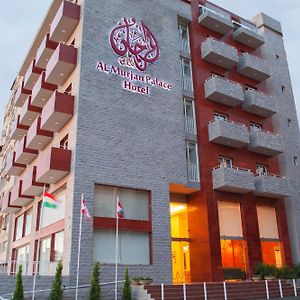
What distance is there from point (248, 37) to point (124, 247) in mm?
22020

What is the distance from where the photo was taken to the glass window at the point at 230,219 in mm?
27656

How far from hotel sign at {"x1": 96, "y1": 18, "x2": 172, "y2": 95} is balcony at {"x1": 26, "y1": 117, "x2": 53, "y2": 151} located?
6.38 m

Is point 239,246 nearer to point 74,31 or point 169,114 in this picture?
point 169,114

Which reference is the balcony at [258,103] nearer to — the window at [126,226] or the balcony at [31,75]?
the window at [126,226]

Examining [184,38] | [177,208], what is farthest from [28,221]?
[184,38]

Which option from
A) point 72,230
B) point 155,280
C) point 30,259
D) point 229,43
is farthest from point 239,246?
point 229,43

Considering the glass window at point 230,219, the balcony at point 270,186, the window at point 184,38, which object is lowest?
the glass window at point 230,219

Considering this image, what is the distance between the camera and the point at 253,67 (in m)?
33.5

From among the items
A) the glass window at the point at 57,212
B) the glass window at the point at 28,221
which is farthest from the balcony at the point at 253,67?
the glass window at the point at 28,221

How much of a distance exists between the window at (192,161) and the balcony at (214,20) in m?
11.2

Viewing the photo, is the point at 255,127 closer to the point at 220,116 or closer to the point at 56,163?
the point at 220,116

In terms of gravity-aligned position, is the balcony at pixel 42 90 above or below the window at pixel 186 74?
below

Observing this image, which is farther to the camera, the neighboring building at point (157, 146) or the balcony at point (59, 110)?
the balcony at point (59, 110)

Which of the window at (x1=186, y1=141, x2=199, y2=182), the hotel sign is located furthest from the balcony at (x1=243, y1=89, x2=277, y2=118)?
the hotel sign
